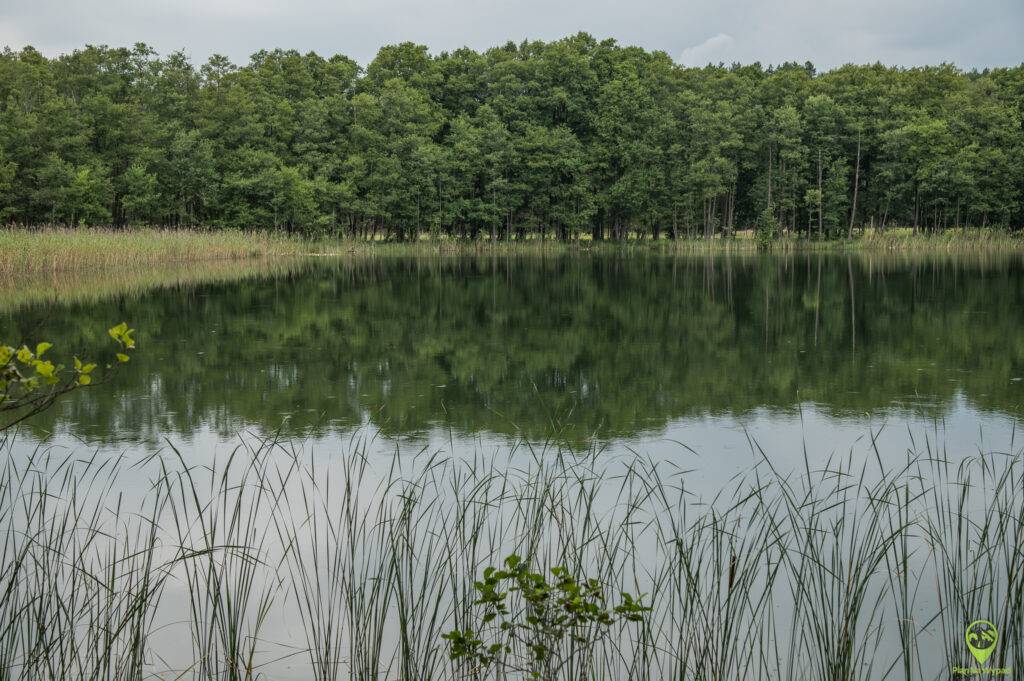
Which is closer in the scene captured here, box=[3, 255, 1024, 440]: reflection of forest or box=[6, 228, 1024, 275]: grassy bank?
box=[3, 255, 1024, 440]: reflection of forest

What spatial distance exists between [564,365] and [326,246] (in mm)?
38583

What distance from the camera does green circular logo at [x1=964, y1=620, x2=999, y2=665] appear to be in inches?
135

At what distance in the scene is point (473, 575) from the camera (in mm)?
3930

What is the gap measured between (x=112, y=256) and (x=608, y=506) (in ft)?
99.1

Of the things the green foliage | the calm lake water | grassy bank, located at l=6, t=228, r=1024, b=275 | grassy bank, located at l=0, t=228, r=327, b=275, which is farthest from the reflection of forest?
the green foliage

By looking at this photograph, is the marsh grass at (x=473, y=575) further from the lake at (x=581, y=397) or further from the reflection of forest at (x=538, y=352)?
the reflection of forest at (x=538, y=352)

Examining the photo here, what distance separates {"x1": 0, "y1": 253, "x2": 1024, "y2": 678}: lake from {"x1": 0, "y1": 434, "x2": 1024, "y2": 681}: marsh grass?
0.21 feet

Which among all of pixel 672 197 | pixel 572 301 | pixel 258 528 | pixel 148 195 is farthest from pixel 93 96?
pixel 258 528

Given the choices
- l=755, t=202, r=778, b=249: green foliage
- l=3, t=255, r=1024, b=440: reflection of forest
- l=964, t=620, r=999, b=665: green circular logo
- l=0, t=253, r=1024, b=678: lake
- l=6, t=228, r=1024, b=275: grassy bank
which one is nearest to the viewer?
l=964, t=620, r=999, b=665: green circular logo

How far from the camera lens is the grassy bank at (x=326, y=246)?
3077 cm

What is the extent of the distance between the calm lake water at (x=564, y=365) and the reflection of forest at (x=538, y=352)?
53 mm

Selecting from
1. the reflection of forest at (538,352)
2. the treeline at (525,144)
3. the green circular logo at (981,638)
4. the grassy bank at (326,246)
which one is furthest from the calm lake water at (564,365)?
the treeline at (525,144)

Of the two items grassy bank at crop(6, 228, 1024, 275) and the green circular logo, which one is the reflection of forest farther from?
grassy bank at crop(6, 228, 1024, 275)

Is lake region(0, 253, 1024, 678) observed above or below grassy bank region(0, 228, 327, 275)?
below
